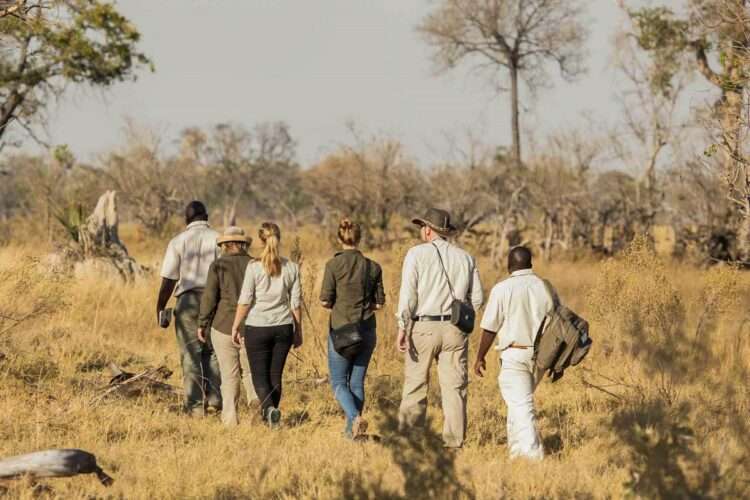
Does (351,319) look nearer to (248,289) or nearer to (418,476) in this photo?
(248,289)

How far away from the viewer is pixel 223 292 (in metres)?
8.40

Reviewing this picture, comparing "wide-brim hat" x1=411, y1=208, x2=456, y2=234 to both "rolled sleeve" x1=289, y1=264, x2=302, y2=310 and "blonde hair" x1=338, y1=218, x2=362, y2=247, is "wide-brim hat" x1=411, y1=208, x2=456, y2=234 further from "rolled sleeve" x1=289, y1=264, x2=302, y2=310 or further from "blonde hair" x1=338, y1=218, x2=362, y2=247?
"rolled sleeve" x1=289, y1=264, x2=302, y2=310

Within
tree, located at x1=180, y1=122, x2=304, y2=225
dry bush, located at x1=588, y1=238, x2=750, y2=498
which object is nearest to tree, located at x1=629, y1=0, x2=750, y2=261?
dry bush, located at x1=588, y1=238, x2=750, y2=498

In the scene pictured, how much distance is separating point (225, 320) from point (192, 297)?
785 millimetres

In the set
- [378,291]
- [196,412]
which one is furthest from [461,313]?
[196,412]

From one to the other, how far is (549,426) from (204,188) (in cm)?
4477

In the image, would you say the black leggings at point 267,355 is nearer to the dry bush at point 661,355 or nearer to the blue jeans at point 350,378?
the blue jeans at point 350,378

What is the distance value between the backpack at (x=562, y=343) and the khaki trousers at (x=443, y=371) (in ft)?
1.93

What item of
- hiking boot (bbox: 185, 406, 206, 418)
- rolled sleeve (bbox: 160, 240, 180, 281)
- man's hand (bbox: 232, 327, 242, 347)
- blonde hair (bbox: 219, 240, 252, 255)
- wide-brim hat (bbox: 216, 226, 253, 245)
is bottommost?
hiking boot (bbox: 185, 406, 206, 418)

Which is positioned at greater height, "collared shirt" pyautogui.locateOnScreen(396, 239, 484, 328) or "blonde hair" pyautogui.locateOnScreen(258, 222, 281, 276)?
"blonde hair" pyautogui.locateOnScreen(258, 222, 281, 276)

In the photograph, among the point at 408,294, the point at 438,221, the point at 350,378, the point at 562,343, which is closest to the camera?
the point at 562,343

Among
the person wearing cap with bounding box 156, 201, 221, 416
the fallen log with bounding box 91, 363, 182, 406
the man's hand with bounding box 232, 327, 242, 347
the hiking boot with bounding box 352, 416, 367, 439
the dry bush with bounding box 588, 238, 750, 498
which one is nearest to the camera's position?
the hiking boot with bounding box 352, 416, 367, 439

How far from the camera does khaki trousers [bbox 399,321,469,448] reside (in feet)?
24.6

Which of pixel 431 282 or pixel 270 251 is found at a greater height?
pixel 270 251
